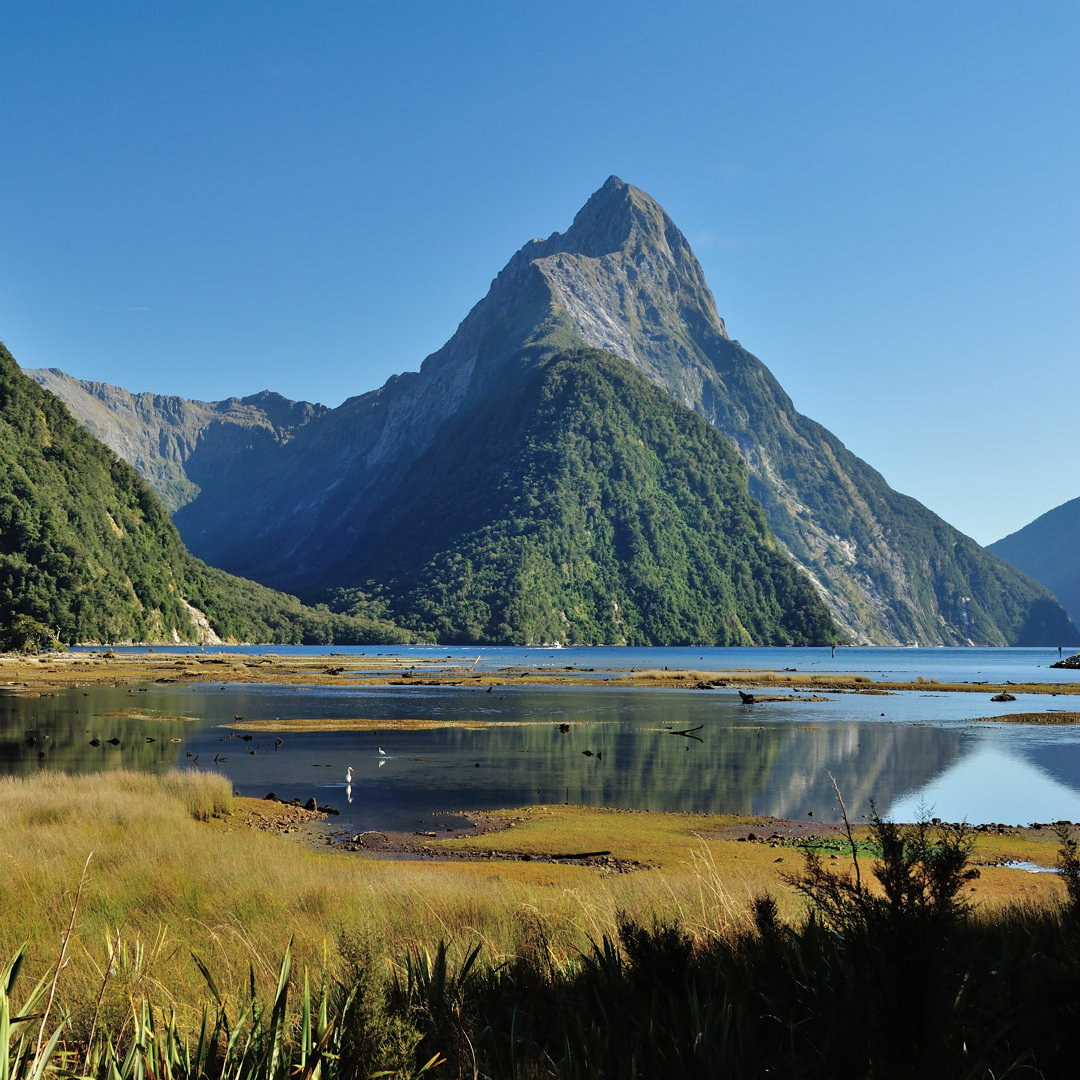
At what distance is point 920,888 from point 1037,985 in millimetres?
2102

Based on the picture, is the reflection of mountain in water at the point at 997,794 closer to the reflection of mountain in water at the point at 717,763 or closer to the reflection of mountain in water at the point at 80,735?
the reflection of mountain in water at the point at 717,763

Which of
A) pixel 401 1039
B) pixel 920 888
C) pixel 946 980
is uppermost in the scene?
pixel 920 888

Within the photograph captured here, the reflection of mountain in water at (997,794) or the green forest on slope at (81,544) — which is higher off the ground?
the green forest on slope at (81,544)

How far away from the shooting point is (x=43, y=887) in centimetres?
951

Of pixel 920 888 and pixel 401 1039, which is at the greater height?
pixel 920 888

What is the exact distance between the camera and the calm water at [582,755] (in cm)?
2458

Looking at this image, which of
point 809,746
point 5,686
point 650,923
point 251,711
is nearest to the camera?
point 650,923

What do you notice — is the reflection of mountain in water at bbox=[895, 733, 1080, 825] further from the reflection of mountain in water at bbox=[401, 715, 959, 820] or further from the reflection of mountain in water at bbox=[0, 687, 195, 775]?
the reflection of mountain in water at bbox=[0, 687, 195, 775]

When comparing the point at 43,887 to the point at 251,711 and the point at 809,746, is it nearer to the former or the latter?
the point at 809,746

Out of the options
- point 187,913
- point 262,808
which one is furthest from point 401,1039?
point 262,808

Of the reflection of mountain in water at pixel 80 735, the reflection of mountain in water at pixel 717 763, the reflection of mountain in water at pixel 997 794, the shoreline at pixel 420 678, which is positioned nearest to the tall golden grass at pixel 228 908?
the reflection of mountain in water at pixel 717 763

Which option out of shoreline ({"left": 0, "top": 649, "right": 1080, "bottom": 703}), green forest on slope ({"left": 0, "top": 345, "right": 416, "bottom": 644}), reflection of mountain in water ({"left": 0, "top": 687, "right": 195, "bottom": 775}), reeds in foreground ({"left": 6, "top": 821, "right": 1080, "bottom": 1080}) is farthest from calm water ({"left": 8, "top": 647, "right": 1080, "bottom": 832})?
green forest on slope ({"left": 0, "top": 345, "right": 416, "bottom": 644})

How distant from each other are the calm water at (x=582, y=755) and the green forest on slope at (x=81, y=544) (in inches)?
2769

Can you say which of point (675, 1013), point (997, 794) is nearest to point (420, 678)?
point (997, 794)
